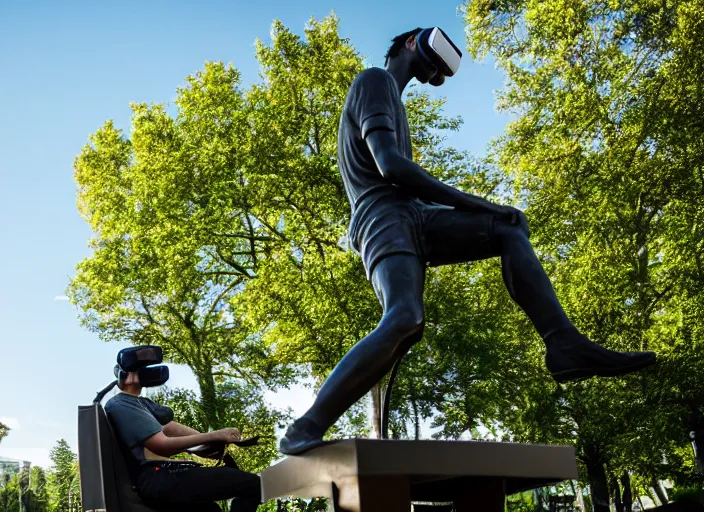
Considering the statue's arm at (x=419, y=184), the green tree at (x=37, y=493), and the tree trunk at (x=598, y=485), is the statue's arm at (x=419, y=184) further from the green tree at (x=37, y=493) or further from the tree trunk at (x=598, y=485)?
the green tree at (x=37, y=493)

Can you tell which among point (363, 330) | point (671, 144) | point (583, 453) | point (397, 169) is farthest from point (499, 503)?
point (671, 144)

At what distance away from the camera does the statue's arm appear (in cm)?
309

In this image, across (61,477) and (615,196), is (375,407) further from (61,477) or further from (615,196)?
(61,477)

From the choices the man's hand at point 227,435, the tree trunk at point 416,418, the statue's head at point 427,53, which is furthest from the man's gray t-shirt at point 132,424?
the tree trunk at point 416,418

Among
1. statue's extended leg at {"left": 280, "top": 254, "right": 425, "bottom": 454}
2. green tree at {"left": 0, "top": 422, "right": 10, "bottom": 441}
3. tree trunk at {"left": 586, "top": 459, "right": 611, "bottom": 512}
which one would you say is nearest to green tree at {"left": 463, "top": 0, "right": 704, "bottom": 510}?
tree trunk at {"left": 586, "top": 459, "right": 611, "bottom": 512}

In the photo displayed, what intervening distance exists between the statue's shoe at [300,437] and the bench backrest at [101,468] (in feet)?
3.13

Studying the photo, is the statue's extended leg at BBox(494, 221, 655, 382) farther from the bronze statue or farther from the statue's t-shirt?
the statue's t-shirt

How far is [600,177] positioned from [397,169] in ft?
58.1

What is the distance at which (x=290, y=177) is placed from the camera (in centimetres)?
2030

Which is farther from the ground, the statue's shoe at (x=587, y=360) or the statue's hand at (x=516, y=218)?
the statue's hand at (x=516, y=218)

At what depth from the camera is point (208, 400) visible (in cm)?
2042

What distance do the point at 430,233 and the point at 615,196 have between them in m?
17.5

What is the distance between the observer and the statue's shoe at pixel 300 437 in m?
2.56

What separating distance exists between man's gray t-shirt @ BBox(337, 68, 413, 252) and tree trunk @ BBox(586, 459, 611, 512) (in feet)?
54.5
